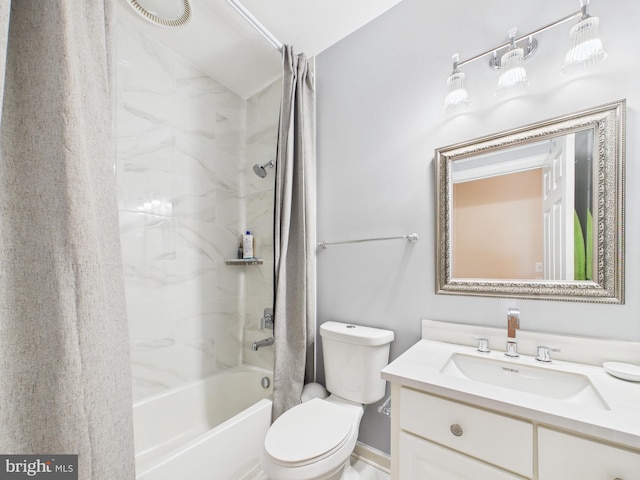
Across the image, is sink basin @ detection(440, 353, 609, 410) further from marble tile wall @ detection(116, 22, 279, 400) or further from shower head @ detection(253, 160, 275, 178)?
shower head @ detection(253, 160, 275, 178)

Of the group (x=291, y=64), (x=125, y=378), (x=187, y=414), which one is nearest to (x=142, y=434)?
(x=187, y=414)

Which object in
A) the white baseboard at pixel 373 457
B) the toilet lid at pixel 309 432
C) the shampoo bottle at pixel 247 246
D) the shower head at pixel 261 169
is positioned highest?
the shower head at pixel 261 169

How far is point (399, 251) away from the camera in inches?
55.2

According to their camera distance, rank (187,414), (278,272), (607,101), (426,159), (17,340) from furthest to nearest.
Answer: (187,414) → (278,272) → (426,159) → (607,101) → (17,340)

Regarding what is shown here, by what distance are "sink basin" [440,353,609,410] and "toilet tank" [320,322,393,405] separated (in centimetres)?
36

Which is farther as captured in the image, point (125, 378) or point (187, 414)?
point (187, 414)

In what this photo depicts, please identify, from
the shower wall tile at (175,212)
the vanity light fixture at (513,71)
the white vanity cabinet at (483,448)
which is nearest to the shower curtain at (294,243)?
the shower wall tile at (175,212)

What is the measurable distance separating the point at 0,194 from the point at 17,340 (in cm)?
36

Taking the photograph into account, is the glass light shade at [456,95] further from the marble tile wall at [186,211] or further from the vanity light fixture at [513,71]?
the marble tile wall at [186,211]

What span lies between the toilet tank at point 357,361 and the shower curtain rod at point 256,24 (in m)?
1.69

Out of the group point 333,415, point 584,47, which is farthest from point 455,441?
point 584,47

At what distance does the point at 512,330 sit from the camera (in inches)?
39.2

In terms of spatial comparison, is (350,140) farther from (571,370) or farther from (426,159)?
(571,370)

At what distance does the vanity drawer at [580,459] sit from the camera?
1.92 feet
